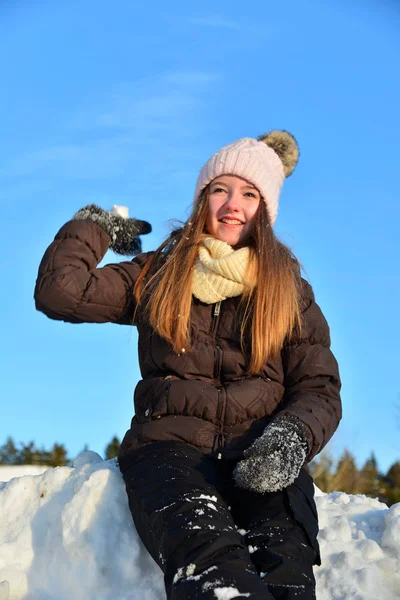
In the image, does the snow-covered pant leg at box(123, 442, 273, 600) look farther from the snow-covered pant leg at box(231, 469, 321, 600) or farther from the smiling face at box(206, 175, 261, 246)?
the smiling face at box(206, 175, 261, 246)

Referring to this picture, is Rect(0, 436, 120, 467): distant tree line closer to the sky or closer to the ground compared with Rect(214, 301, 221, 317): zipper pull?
closer to the sky

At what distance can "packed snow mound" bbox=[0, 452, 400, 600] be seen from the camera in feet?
11.1

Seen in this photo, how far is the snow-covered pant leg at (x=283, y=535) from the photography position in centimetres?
281

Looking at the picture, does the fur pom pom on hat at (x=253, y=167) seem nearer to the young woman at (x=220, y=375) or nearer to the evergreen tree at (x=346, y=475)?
the young woman at (x=220, y=375)

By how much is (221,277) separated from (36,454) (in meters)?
23.8

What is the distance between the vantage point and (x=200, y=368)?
357cm

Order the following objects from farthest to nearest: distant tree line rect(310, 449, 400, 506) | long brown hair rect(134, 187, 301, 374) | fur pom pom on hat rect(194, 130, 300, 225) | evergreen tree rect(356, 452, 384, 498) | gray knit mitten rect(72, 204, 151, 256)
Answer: evergreen tree rect(356, 452, 384, 498), distant tree line rect(310, 449, 400, 506), fur pom pom on hat rect(194, 130, 300, 225), gray knit mitten rect(72, 204, 151, 256), long brown hair rect(134, 187, 301, 374)

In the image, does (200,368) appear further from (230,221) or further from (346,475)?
(346,475)

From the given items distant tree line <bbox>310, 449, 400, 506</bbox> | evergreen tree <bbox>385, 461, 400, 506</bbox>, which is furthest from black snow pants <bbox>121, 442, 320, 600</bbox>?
evergreen tree <bbox>385, 461, 400, 506</bbox>

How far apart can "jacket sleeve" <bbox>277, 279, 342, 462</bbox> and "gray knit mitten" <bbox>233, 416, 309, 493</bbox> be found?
12 cm

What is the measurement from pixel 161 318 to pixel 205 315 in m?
0.22

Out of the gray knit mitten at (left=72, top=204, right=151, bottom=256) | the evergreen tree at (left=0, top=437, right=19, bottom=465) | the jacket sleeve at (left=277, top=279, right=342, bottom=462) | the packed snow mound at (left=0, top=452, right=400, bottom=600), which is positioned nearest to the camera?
the packed snow mound at (left=0, top=452, right=400, bottom=600)

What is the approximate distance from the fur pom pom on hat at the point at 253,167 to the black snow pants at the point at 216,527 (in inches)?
60.6

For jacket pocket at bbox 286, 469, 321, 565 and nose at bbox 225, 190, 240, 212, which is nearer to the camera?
jacket pocket at bbox 286, 469, 321, 565
